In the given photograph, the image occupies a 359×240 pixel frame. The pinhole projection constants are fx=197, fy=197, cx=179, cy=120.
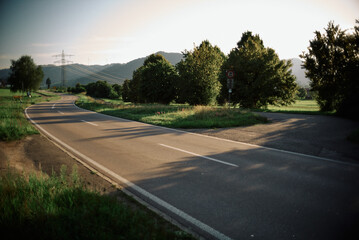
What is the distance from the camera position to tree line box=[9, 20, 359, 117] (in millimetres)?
16484

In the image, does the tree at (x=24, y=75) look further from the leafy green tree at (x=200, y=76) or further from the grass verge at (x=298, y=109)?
the grass verge at (x=298, y=109)

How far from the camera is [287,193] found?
13.7 feet

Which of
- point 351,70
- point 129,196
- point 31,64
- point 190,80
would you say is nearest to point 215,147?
point 129,196

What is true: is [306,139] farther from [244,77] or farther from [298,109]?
[298,109]

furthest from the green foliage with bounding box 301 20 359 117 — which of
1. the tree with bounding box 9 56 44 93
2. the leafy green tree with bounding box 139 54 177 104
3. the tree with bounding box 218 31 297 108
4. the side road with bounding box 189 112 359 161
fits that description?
the tree with bounding box 9 56 44 93

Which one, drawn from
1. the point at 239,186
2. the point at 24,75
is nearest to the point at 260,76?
the point at 239,186

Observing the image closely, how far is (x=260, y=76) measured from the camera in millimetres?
24016

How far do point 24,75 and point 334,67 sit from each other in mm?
78077

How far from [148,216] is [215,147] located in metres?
4.93

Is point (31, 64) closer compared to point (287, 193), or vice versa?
point (287, 193)

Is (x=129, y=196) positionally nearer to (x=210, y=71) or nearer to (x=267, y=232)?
(x=267, y=232)

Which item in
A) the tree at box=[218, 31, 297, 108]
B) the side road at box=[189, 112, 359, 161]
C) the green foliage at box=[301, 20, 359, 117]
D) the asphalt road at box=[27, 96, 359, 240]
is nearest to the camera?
the asphalt road at box=[27, 96, 359, 240]

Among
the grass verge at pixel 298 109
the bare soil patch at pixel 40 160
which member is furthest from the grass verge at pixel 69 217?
the grass verge at pixel 298 109

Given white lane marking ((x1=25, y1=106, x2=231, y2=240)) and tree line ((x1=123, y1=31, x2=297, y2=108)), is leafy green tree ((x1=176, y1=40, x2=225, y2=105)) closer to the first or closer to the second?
tree line ((x1=123, y1=31, x2=297, y2=108))
